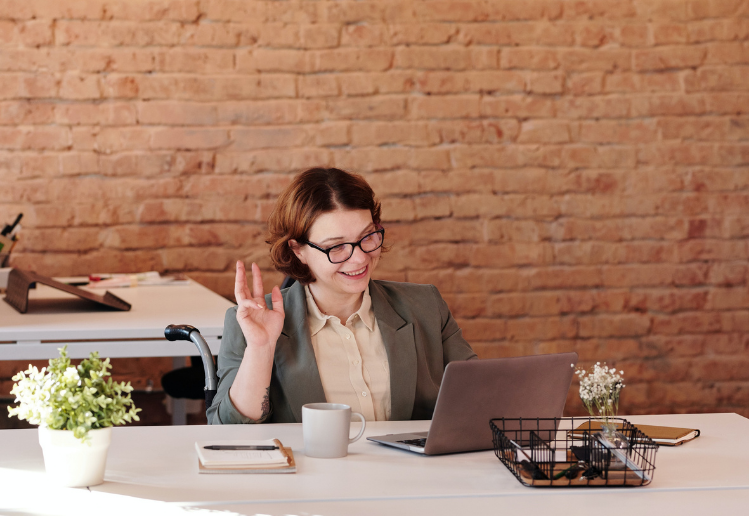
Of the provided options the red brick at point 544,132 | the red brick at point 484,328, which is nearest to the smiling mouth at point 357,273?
the red brick at point 484,328

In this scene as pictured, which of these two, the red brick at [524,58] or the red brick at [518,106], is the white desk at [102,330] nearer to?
the red brick at [518,106]

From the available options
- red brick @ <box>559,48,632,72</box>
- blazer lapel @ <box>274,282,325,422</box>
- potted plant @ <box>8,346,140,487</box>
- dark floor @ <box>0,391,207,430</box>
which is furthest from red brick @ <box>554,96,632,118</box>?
potted plant @ <box>8,346,140,487</box>

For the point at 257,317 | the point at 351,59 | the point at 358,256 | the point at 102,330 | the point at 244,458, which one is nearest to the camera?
A: the point at 244,458

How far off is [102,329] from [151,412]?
1.58m

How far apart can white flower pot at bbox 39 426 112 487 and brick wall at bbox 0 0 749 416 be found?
8.52 ft

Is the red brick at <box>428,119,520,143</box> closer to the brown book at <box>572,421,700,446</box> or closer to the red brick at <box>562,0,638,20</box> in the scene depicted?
the red brick at <box>562,0,638,20</box>

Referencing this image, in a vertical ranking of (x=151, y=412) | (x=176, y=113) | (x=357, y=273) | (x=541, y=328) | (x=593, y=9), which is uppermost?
(x=593, y=9)

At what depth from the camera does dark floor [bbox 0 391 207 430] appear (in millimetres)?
3422

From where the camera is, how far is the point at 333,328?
1703 millimetres

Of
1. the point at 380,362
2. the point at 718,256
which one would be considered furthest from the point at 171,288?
the point at 718,256

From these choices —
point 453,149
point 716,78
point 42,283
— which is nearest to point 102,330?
point 42,283

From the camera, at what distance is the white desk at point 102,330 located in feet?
6.78

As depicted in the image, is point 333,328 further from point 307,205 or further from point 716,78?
point 716,78

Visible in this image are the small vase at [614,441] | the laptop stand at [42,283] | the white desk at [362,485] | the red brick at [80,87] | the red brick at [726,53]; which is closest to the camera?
the white desk at [362,485]
